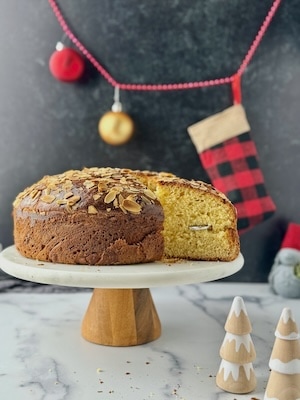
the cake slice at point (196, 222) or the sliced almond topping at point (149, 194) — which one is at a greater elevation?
the sliced almond topping at point (149, 194)

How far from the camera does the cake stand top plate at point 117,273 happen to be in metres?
1.23

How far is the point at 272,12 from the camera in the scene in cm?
188

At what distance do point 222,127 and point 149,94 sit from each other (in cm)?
24

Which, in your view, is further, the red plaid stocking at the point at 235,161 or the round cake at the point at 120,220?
the red plaid stocking at the point at 235,161

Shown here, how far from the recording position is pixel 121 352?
1355mm

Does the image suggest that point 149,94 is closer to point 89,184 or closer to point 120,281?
point 89,184

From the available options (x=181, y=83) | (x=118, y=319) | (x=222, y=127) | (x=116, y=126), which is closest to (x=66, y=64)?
(x=116, y=126)

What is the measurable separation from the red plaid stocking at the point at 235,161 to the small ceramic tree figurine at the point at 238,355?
0.77 m

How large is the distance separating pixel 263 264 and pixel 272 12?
0.77m

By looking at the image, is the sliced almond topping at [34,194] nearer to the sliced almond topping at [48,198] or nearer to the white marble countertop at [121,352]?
the sliced almond topping at [48,198]

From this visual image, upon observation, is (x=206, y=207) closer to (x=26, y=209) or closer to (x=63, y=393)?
(x=26, y=209)

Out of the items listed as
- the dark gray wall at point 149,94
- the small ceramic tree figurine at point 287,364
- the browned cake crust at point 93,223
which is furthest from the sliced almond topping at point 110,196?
the dark gray wall at point 149,94

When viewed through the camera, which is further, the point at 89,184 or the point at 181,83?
the point at 181,83

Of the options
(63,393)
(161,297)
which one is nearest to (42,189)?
(63,393)
